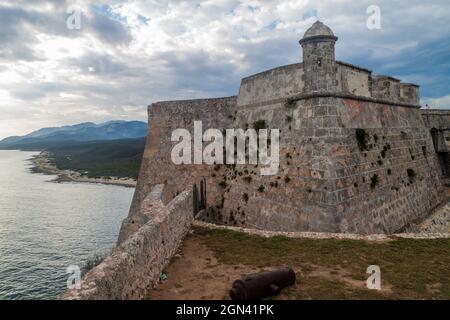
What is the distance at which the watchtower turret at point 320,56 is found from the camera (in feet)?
43.9

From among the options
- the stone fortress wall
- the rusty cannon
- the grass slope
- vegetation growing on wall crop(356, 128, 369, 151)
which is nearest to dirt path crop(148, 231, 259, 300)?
the grass slope

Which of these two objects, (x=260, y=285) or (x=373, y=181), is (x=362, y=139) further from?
(x=260, y=285)

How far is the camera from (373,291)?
7730 mm

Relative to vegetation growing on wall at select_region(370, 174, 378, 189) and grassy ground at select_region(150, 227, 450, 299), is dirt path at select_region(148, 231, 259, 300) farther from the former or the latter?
vegetation growing on wall at select_region(370, 174, 378, 189)

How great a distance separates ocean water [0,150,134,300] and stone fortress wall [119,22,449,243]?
44.6ft

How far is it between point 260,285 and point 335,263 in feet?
10.8

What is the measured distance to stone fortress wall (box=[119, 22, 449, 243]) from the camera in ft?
43.8

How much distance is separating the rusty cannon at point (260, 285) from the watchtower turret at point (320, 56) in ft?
28.1

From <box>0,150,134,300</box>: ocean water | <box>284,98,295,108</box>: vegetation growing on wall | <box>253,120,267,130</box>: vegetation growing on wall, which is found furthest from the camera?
<box>0,150,134,300</box>: ocean water

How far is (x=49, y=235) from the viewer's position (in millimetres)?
38688

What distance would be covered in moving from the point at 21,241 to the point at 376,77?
38.8 m

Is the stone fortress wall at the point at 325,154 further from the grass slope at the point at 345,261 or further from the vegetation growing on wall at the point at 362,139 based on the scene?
the grass slope at the point at 345,261
